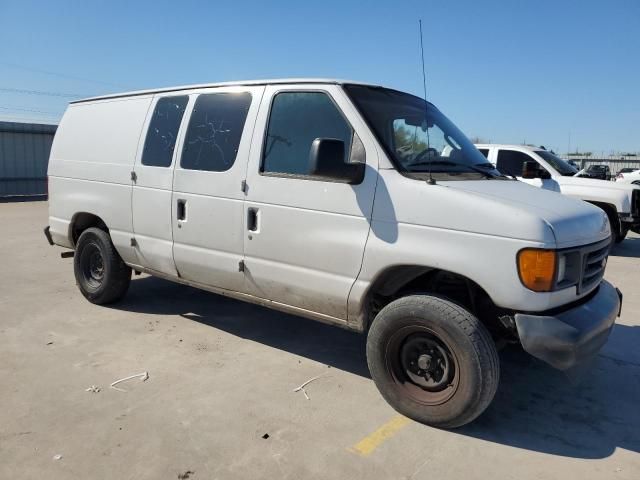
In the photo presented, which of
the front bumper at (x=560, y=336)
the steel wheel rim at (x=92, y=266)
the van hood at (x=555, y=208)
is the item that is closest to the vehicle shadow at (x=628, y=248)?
the van hood at (x=555, y=208)

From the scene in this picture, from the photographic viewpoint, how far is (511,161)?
403 inches

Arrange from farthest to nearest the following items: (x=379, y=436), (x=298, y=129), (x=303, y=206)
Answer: (x=298, y=129) → (x=303, y=206) → (x=379, y=436)

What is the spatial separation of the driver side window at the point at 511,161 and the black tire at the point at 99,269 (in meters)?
7.62

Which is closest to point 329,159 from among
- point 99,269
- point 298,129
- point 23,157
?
point 298,129

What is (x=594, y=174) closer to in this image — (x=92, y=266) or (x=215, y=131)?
(x=215, y=131)

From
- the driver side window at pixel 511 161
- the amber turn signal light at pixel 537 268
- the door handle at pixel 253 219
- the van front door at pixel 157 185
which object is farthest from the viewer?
the driver side window at pixel 511 161

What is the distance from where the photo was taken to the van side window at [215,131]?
419cm

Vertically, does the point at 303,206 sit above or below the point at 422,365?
above

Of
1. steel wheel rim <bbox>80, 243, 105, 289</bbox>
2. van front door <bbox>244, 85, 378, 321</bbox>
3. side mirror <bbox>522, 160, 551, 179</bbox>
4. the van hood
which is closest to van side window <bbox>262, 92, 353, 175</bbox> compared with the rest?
van front door <bbox>244, 85, 378, 321</bbox>

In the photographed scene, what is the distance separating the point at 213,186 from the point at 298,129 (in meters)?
0.91

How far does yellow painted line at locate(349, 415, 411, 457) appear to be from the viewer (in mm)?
3022

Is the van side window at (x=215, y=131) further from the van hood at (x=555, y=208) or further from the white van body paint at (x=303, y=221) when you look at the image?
the van hood at (x=555, y=208)

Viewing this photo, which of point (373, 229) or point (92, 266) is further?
point (92, 266)

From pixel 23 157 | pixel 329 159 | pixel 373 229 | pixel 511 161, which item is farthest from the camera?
pixel 23 157
